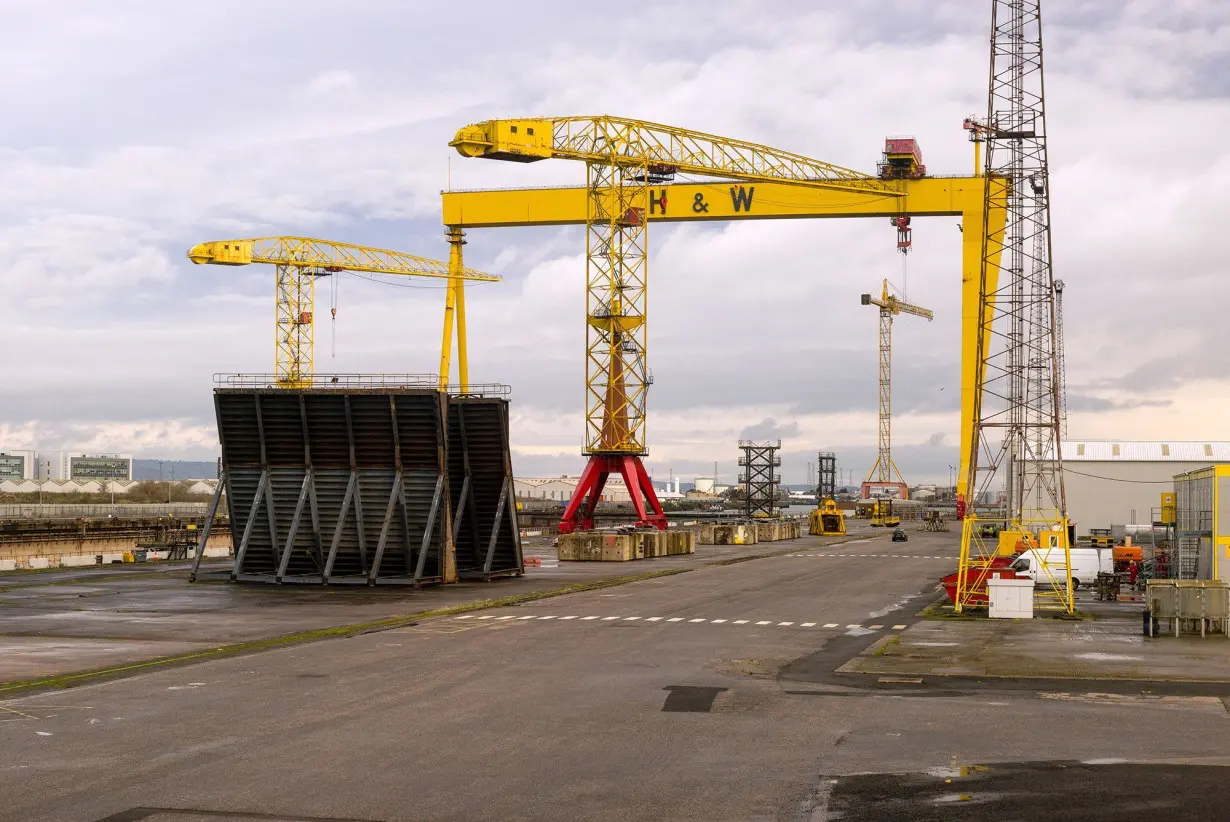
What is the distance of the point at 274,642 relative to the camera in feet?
102

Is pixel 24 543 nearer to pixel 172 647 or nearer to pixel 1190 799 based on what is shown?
pixel 172 647

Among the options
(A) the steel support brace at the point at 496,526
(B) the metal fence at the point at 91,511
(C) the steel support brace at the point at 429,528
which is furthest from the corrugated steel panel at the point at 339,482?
(B) the metal fence at the point at 91,511

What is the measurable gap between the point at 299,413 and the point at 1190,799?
42.1 m

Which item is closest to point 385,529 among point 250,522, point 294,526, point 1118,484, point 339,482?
point 339,482

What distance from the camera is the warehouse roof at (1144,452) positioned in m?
88.7

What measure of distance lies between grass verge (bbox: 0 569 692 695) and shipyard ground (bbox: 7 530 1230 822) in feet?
2.98

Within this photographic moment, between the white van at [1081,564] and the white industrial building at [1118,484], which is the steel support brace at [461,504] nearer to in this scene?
the white van at [1081,564]

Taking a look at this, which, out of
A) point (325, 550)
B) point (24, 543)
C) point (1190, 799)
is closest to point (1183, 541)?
point (1190, 799)

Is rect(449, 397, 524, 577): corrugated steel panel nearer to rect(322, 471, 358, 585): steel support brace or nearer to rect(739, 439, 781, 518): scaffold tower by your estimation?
rect(322, 471, 358, 585): steel support brace

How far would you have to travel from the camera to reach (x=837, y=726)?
19.6 metres

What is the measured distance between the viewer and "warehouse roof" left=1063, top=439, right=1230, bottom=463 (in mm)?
88688

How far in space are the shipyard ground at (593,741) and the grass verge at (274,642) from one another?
91 centimetres

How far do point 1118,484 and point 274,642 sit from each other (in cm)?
7286

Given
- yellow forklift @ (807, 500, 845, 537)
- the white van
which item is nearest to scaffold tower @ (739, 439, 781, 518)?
yellow forklift @ (807, 500, 845, 537)
